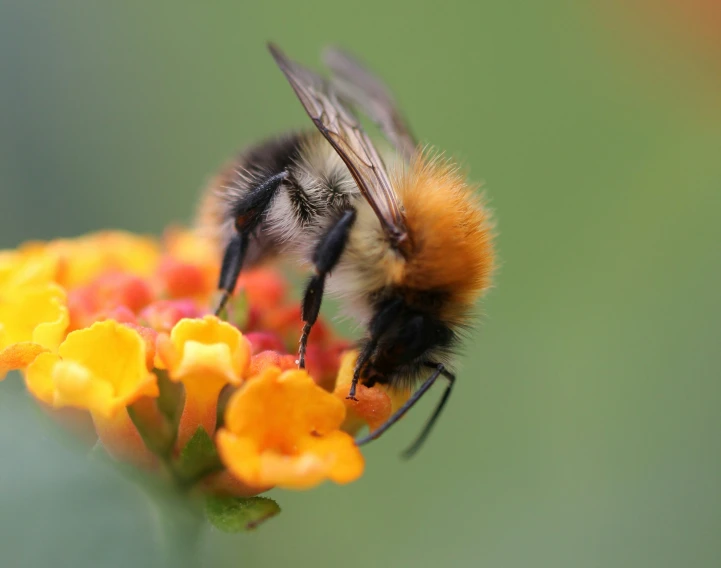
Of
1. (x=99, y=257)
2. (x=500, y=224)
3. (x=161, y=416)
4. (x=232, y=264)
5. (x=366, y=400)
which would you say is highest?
(x=99, y=257)

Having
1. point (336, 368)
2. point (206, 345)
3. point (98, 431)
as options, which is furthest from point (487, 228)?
point (98, 431)

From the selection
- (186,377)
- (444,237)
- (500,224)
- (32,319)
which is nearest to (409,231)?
(444,237)

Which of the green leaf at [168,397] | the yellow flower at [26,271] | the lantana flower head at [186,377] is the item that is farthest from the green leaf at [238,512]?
the yellow flower at [26,271]

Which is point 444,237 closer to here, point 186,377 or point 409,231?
point 409,231

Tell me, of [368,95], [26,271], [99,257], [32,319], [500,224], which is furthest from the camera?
[500,224]

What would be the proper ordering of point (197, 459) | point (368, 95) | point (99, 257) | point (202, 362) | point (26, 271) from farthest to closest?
point (368, 95) → point (99, 257) → point (26, 271) → point (197, 459) → point (202, 362)

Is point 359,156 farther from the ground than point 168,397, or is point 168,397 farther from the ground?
point 359,156

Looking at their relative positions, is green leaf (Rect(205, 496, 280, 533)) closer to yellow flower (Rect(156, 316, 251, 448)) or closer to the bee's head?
yellow flower (Rect(156, 316, 251, 448))

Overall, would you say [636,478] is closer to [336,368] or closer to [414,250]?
[336,368]

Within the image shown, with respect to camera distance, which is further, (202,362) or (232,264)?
(232,264)

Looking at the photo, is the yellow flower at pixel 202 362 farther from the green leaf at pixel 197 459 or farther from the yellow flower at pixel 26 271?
the yellow flower at pixel 26 271

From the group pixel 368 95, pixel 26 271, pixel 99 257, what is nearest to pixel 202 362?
pixel 26 271
